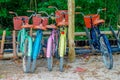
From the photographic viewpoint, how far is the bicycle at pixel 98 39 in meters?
6.07

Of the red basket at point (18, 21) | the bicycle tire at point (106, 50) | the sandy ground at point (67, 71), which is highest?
the red basket at point (18, 21)

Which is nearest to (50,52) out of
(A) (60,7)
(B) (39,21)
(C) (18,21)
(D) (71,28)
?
(B) (39,21)

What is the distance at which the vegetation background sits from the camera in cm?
935

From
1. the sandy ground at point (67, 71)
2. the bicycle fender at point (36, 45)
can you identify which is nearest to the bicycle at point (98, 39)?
the sandy ground at point (67, 71)

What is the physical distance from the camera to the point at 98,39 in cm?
641

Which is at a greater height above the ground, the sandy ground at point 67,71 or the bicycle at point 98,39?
the bicycle at point 98,39

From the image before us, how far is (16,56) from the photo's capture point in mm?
6750

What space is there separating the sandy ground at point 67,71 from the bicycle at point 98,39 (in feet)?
0.69

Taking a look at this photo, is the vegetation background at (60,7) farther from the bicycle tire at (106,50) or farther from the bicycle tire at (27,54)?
the bicycle tire at (27,54)

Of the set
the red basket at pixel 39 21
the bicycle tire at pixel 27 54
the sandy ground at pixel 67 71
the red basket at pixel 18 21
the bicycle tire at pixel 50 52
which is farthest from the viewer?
the red basket at pixel 18 21

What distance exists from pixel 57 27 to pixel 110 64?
1297mm

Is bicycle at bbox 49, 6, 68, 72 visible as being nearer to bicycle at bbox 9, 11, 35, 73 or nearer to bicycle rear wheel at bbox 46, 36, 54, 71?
bicycle rear wheel at bbox 46, 36, 54, 71

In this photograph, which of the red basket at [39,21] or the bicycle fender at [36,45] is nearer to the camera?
the bicycle fender at [36,45]

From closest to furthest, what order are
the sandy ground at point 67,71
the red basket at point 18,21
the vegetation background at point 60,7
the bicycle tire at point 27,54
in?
1. the sandy ground at point 67,71
2. the bicycle tire at point 27,54
3. the red basket at point 18,21
4. the vegetation background at point 60,7
